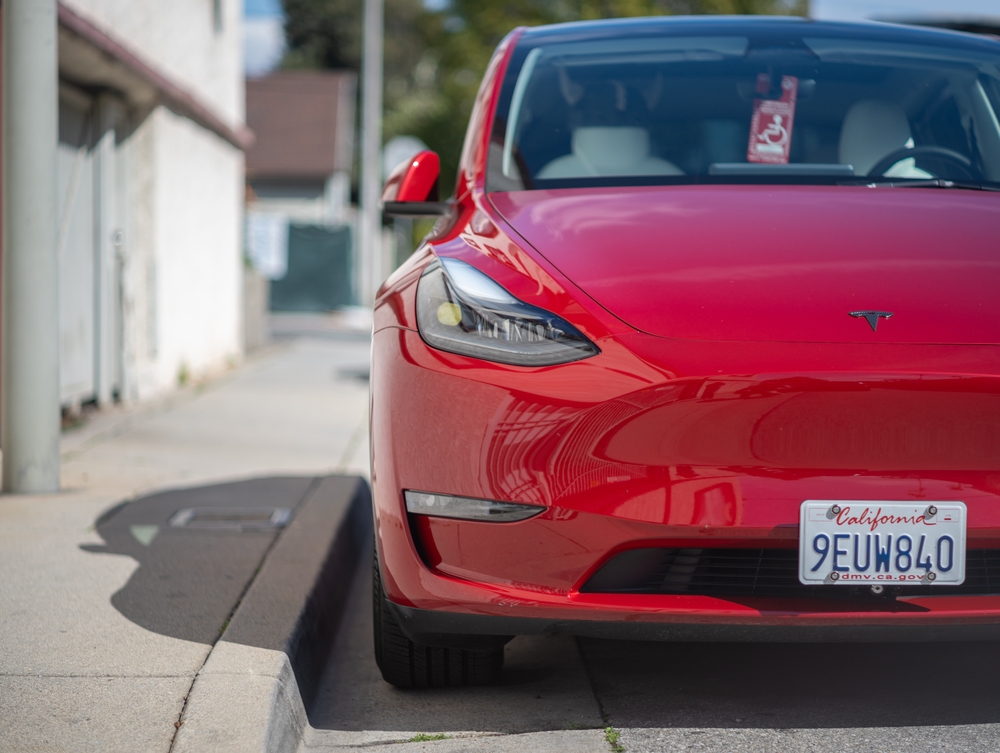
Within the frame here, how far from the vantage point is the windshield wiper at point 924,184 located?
280 centimetres

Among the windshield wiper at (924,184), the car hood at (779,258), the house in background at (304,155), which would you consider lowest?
the house in background at (304,155)

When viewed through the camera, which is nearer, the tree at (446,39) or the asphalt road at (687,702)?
the asphalt road at (687,702)

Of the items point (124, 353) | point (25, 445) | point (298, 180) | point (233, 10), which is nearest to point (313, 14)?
point (298, 180)

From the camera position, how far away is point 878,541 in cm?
212

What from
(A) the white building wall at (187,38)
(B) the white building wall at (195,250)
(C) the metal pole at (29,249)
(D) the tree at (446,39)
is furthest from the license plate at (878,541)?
(D) the tree at (446,39)

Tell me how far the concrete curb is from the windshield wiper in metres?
1.79

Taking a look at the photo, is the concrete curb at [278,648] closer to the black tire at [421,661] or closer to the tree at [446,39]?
the black tire at [421,661]

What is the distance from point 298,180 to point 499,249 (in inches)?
1283

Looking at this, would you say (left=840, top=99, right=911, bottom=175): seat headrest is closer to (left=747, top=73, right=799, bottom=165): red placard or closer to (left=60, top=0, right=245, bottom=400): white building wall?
(left=747, top=73, right=799, bottom=165): red placard

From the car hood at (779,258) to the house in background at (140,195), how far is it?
4.07 m

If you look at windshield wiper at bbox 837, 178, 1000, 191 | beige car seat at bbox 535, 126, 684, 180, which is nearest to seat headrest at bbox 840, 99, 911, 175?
windshield wiper at bbox 837, 178, 1000, 191

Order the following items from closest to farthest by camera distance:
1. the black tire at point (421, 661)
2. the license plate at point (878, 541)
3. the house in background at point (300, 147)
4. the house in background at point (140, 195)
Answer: the license plate at point (878, 541)
the black tire at point (421, 661)
the house in background at point (140, 195)
the house in background at point (300, 147)

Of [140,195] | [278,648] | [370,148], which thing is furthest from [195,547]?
[370,148]

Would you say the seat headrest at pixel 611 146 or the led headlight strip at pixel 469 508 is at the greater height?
the seat headrest at pixel 611 146
